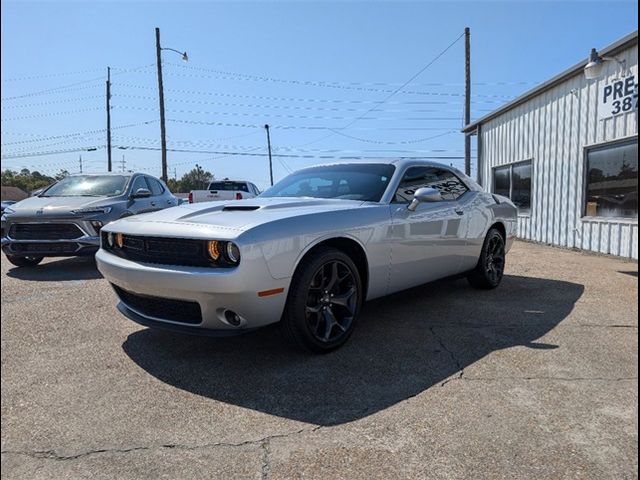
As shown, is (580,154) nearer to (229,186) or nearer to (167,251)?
(167,251)

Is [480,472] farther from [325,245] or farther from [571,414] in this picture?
[325,245]

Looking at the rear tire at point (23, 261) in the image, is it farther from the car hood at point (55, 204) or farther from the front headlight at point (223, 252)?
the front headlight at point (223, 252)

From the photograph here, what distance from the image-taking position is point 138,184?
7945 millimetres

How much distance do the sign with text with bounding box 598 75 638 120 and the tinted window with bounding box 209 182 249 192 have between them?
439 inches

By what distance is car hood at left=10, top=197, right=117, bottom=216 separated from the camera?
636 cm

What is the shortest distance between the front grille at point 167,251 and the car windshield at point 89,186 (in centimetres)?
449

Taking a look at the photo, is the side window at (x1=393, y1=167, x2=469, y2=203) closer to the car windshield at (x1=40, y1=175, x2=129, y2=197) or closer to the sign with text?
the sign with text

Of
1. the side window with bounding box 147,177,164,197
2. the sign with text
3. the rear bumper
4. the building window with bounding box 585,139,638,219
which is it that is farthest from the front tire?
the sign with text

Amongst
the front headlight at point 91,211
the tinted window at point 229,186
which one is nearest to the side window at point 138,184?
the front headlight at point 91,211

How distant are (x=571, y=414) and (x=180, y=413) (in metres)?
2.09

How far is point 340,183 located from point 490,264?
225cm

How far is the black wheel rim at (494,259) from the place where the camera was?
17.8 ft

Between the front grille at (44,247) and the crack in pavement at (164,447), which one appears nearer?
the crack in pavement at (164,447)

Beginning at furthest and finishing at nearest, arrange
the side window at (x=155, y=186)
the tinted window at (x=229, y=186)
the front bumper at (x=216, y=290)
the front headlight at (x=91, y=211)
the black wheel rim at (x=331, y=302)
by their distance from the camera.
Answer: the tinted window at (x=229, y=186), the side window at (x=155, y=186), the front headlight at (x=91, y=211), the black wheel rim at (x=331, y=302), the front bumper at (x=216, y=290)
